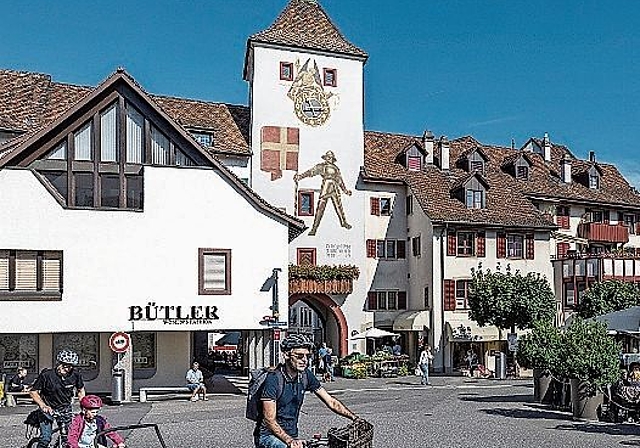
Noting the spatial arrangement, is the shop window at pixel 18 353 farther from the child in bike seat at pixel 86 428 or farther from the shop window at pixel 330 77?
the shop window at pixel 330 77

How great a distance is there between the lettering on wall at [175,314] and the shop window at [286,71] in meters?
19.6

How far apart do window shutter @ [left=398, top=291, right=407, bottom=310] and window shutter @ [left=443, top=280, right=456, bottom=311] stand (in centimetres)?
289

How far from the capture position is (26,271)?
2830 cm

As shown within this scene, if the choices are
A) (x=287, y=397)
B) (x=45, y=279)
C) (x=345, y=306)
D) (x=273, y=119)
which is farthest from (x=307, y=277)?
(x=287, y=397)

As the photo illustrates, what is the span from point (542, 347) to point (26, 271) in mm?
15309

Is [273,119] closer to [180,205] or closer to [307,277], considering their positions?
[307,277]

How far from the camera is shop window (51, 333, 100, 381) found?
30922 mm

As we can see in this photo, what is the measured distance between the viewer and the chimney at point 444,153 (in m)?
53.2

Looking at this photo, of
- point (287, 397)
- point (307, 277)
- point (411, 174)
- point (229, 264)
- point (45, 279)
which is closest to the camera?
point (287, 397)

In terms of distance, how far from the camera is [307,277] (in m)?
45.8

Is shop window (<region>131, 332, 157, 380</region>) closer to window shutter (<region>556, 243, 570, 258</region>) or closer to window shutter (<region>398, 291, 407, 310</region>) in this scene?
window shutter (<region>398, 291, 407, 310</region>)

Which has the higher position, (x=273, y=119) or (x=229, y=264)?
(x=273, y=119)

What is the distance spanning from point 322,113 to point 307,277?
827 centimetres

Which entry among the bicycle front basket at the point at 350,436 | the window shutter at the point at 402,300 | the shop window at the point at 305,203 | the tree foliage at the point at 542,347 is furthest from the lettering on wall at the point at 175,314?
the bicycle front basket at the point at 350,436
